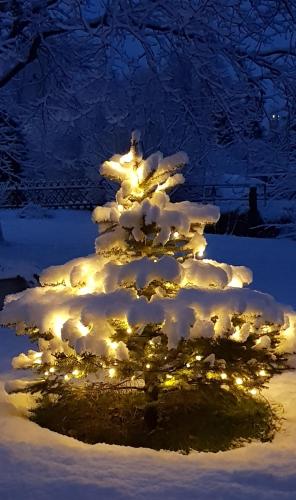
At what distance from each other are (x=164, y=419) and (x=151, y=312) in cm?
110

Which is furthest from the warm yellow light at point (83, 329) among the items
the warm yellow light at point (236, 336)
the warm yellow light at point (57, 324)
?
the warm yellow light at point (236, 336)

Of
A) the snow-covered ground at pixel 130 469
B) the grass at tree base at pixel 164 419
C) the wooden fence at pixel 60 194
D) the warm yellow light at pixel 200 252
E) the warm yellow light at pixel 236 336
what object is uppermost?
the wooden fence at pixel 60 194

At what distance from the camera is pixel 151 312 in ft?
12.9

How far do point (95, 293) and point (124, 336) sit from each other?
0.36 m

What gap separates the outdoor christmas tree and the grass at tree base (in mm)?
43

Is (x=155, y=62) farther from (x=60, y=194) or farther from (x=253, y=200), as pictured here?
(x=60, y=194)

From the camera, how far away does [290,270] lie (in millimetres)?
13250

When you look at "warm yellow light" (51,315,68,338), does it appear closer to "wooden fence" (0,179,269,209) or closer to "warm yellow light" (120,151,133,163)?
"warm yellow light" (120,151,133,163)

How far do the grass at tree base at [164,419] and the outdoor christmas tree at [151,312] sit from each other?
0.04 metres

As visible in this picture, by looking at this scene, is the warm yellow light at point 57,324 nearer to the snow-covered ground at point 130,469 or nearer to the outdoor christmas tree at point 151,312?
the outdoor christmas tree at point 151,312

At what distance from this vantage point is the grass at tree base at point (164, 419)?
438 centimetres

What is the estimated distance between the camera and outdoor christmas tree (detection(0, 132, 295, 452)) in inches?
159

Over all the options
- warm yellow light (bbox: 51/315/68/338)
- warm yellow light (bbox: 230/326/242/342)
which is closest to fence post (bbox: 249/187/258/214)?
warm yellow light (bbox: 230/326/242/342)

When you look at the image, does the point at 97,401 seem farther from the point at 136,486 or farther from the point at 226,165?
the point at 226,165
